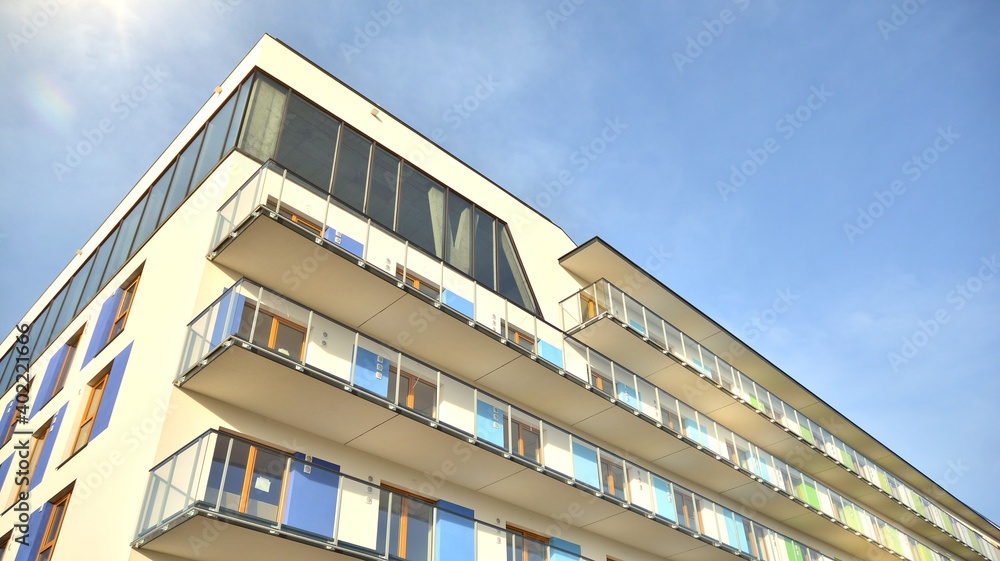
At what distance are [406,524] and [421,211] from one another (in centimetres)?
803

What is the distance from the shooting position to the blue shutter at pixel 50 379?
57.5ft

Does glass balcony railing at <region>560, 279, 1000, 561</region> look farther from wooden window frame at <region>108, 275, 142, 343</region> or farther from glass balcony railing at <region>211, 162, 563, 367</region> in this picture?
wooden window frame at <region>108, 275, 142, 343</region>

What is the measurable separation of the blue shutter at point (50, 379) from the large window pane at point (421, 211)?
8.37m

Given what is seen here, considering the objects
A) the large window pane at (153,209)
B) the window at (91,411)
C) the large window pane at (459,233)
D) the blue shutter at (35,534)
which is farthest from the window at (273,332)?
the large window pane at (153,209)

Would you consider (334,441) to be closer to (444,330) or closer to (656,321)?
(444,330)

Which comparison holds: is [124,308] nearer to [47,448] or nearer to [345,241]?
[47,448]

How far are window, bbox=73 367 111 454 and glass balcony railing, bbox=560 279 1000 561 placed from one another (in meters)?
10.6

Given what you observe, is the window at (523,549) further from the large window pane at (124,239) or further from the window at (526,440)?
the large window pane at (124,239)

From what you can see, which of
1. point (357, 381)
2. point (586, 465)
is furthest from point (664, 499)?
point (357, 381)

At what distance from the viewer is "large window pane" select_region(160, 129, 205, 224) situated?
16.6 metres

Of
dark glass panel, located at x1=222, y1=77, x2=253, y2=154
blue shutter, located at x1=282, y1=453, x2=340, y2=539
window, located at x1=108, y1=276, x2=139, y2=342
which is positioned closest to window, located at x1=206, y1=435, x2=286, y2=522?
blue shutter, located at x1=282, y1=453, x2=340, y2=539

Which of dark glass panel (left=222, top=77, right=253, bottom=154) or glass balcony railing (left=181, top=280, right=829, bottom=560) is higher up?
dark glass panel (left=222, top=77, right=253, bottom=154)

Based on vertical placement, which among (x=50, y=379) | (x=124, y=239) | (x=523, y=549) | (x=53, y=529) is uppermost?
(x=124, y=239)

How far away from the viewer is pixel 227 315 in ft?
38.9
